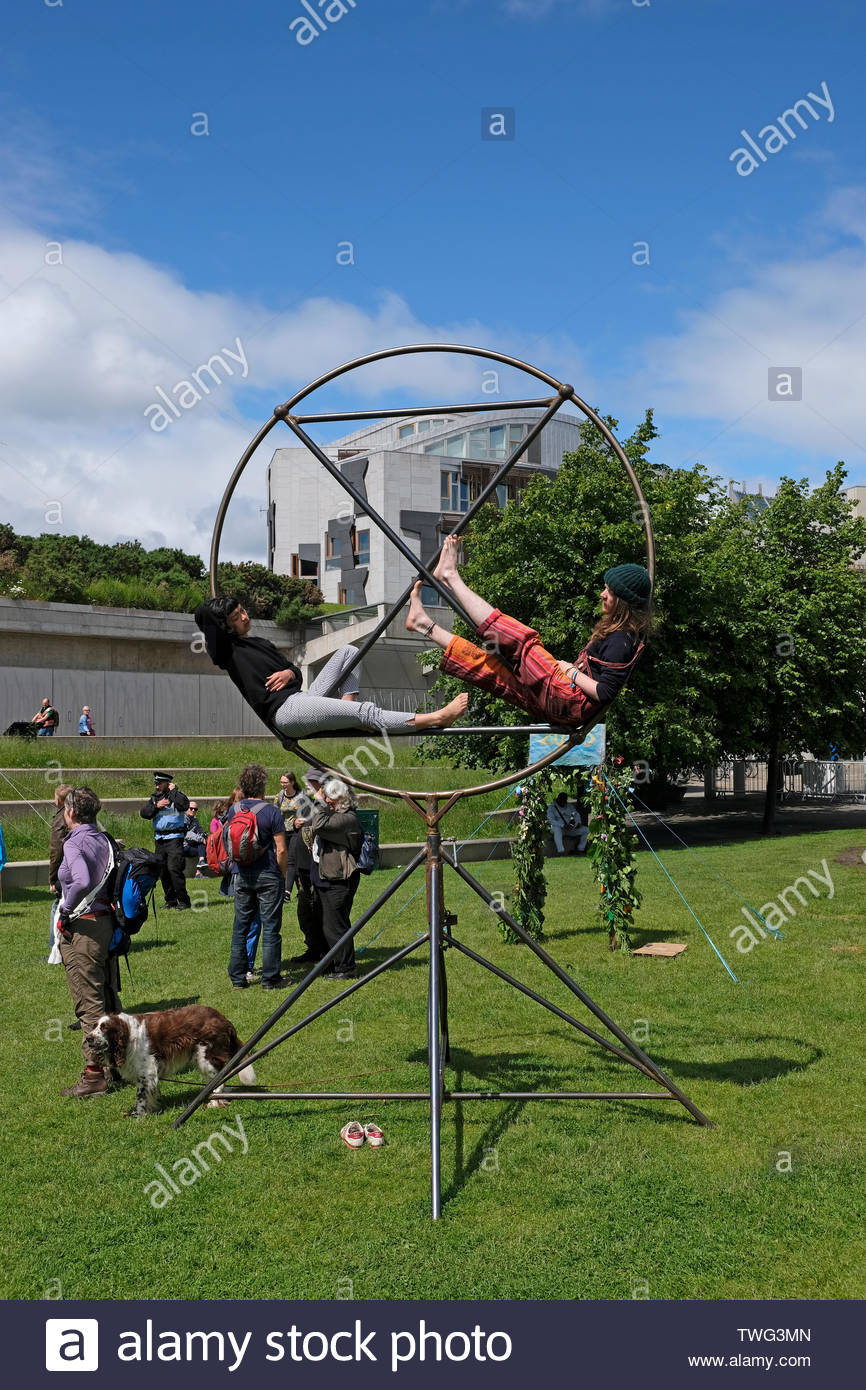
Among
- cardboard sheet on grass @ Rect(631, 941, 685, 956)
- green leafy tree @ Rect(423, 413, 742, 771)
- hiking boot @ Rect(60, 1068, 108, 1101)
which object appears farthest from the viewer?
green leafy tree @ Rect(423, 413, 742, 771)

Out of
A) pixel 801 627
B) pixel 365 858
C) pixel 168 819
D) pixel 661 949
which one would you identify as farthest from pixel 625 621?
pixel 801 627

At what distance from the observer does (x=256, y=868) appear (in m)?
9.25

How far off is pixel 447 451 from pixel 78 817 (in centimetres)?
4579

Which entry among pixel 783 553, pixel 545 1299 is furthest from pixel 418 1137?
pixel 783 553

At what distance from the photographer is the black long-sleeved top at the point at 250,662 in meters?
5.71

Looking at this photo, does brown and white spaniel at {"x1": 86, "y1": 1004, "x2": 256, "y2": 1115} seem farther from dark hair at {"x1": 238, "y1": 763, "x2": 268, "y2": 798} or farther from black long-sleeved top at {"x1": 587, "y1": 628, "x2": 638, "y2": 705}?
black long-sleeved top at {"x1": 587, "y1": 628, "x2": 638, "y2": 705}

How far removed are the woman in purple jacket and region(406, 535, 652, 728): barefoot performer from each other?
119 inches

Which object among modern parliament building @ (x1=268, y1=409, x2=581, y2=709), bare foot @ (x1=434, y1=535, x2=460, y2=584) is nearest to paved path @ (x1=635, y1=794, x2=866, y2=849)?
modern parliament building @ (x1=268, y1=409, x2=581, y2=709)

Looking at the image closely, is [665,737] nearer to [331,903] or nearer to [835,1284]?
[331,903]

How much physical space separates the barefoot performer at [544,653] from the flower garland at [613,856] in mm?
6095

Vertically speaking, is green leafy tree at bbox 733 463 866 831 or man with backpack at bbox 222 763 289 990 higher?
green leafy tree at bbox 733 463 866 831

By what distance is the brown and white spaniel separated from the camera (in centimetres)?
652

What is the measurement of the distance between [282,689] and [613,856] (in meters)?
6.74

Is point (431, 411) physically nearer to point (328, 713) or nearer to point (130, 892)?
point (328, 713)
